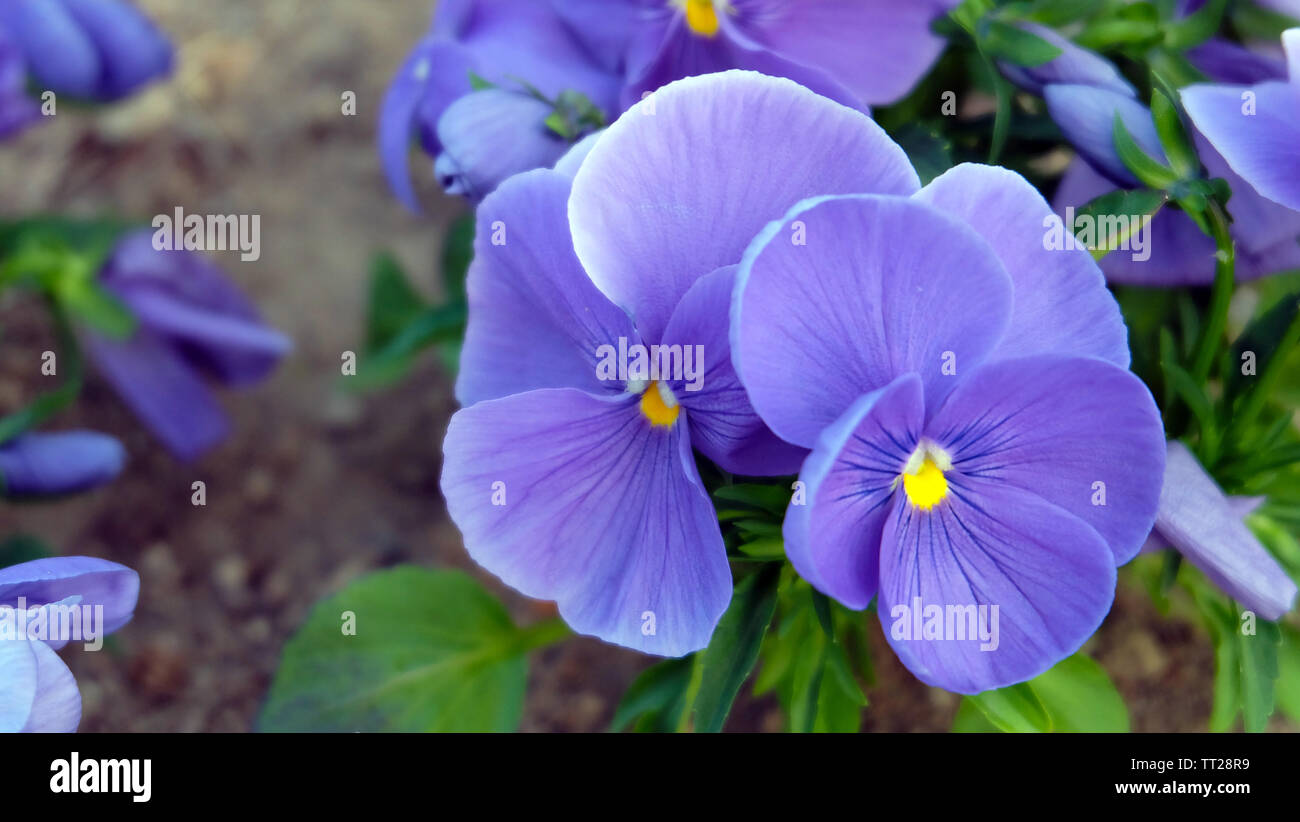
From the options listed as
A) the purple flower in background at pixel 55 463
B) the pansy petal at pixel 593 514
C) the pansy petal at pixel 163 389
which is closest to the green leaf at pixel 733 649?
the pansy petal at pixel 593 514

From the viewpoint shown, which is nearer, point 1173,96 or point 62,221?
point 1173,96

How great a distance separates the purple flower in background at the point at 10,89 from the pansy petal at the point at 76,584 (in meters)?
0.45

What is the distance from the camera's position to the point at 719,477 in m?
0.60

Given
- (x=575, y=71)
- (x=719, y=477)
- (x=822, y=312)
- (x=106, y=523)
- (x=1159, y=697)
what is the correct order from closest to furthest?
(x=822, y=312)
(x=719, y=477)
(x=575, y=71)
(x=1159, y=697)
(x=106, y=523)

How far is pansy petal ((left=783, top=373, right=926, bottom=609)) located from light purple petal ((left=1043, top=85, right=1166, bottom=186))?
21 cm

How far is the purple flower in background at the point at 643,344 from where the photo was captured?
497mm

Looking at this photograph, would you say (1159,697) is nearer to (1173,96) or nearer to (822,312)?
(1173,96)

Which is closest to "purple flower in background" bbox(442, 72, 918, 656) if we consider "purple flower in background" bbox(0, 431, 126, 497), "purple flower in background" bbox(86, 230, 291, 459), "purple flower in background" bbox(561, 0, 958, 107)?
"purple flower in background" bbox(561, 0, 958, 107)

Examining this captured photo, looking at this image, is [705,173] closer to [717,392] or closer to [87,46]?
[717,392]

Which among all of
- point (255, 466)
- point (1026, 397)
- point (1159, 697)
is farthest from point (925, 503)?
point (255, 466)

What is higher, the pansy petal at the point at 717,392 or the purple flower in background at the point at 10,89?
the purple flower in background at the point at 10,89

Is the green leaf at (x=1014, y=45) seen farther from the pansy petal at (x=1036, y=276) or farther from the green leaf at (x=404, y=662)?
the green leaf at (x=404, y=662)

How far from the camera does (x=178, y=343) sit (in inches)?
41.0

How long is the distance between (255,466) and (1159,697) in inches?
32.9
